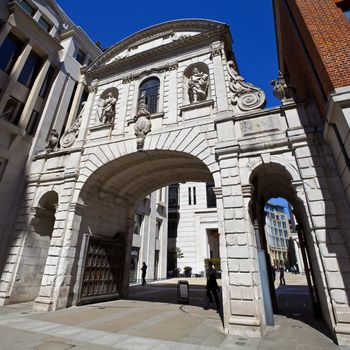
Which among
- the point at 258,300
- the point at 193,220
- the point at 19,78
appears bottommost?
the point at 258,300

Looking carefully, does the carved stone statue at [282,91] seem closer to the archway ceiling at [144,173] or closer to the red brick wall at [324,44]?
the red brick wall at [324,44]

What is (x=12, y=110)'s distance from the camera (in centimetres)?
1480

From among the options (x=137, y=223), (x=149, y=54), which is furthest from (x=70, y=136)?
(x=137, y=223)

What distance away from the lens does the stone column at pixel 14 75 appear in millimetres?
13812

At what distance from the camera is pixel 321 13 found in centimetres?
801

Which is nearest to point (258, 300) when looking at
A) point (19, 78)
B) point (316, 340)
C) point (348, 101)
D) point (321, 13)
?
point (316, 340)

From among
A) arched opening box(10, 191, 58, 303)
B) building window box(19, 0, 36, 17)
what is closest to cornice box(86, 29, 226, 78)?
building window box(19, 0, 36, 17)

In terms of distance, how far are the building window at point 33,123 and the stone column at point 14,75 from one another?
6.17ft

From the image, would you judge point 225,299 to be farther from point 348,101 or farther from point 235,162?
point 348,101

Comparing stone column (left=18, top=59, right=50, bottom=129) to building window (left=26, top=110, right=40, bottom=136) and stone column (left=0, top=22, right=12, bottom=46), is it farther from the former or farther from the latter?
stone column (left=0, top=22, right=12, bottom=46)

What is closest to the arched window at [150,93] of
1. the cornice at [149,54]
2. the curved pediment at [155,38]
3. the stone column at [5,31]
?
the cornice at [149,54]

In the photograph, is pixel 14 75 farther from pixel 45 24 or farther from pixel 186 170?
pixel 186 170

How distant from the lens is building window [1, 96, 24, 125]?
14484mm

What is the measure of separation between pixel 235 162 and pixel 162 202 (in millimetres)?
24315
